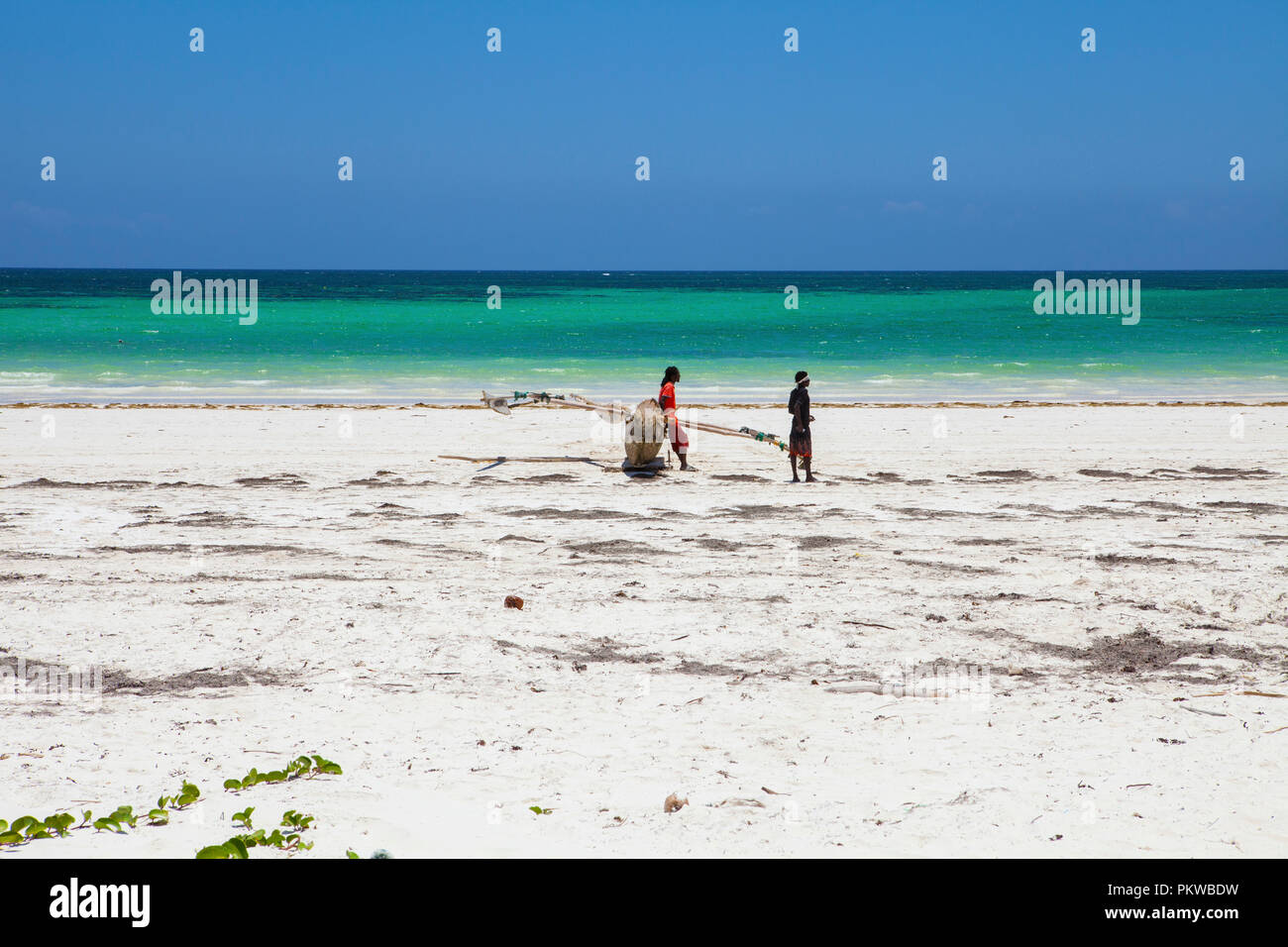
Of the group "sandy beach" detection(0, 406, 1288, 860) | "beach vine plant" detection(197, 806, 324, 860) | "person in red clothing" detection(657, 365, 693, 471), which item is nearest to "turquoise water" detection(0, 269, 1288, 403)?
"person in red clothing" detection(657, 365, 693, 471)

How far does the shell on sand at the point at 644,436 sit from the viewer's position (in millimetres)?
12125

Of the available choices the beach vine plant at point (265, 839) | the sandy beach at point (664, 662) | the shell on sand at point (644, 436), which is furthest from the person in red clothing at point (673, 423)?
the beach vine plant at point (265, 839)

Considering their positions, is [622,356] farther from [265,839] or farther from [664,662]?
[265,839]

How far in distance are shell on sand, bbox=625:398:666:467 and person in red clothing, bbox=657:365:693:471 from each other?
19cm

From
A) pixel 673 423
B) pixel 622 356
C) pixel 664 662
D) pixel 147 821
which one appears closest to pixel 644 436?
pixel 673 423

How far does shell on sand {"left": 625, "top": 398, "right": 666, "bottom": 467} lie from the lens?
1212 cm

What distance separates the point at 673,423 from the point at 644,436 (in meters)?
0.54

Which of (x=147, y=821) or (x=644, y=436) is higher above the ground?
(x=644, y=436)

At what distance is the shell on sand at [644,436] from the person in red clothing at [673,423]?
191mm

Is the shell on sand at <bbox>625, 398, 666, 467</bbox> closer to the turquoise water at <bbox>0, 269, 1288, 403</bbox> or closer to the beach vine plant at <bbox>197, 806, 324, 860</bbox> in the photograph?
the beach vine plant at <bbox>197, 806, 324, 860</bbox>

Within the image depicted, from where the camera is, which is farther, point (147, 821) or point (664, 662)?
Result: point (664, 662)

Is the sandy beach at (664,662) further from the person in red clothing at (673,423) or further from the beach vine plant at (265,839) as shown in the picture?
the person in red clothing at (673,423)

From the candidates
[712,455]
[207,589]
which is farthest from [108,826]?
[712,455]

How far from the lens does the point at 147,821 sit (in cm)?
379
